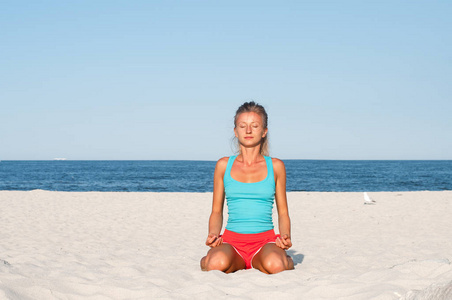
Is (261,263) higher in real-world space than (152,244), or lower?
higher

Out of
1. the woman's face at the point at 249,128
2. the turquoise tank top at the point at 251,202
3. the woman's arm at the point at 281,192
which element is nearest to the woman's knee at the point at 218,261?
the turquoise tank top at the point at 251,202

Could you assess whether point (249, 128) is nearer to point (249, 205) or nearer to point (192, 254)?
point (249, 205)

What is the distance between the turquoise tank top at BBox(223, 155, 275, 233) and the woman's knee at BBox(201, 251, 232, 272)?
1.03 ft

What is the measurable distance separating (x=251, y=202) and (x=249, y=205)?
38 mm

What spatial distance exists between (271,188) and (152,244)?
3.60 meters

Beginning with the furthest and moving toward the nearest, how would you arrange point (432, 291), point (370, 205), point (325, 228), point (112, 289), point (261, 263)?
point (370, 205) → point (325, 228) → point (261, 263) → point (112, 289) → point (432, 291)

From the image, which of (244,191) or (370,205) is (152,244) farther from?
(370,205)

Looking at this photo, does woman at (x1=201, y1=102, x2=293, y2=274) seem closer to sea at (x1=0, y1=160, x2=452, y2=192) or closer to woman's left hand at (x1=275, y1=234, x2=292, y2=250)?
woman's left hand at (x1=275, y1=234, x2=292, y2=250)

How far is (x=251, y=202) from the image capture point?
4.21 meters

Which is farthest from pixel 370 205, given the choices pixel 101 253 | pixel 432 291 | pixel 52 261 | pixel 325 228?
pixel 432 291

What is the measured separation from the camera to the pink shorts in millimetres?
4230

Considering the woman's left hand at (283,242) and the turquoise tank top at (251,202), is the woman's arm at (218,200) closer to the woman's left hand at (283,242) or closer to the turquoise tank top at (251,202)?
the turquoise tank top at (251,202)

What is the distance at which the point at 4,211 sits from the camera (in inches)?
449

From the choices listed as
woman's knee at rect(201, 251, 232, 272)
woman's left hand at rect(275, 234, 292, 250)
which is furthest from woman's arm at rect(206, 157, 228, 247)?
woman's left hand at rect(275, 234, 292, 250)
